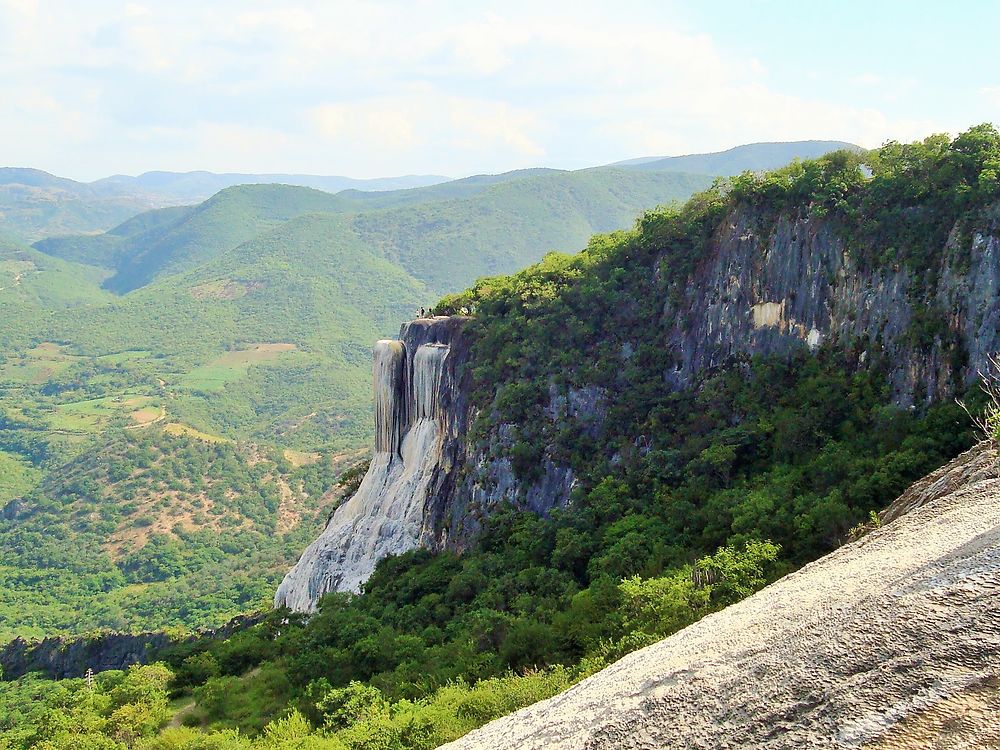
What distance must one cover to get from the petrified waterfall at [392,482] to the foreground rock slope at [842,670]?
26.2m

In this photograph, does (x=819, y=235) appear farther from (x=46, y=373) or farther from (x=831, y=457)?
(x=46, y=373)

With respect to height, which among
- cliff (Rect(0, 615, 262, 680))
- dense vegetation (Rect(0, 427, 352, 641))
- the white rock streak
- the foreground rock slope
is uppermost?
the foreground rock slope

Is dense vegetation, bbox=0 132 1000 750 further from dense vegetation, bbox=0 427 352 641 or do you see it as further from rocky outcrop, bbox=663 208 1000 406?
dense vegetation, bbox=0 427 352 641

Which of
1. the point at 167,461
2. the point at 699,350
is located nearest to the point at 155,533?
the point at 167,461

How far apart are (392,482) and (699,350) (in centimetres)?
1559

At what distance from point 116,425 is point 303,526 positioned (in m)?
65.9

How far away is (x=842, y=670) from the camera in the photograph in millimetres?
7867

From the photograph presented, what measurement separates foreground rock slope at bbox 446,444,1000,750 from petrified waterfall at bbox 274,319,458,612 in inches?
1030

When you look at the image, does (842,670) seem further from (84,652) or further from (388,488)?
(84,652)

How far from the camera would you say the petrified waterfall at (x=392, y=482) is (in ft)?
121


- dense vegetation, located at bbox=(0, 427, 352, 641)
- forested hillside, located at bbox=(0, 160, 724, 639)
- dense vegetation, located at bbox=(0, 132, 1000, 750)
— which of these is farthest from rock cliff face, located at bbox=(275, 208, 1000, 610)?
dense vegetation, located at bbox=(0, 427, 352, 641)

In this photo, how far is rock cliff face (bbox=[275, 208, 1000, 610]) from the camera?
23781 mm

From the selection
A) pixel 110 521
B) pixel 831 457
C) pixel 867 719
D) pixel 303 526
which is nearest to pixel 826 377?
pixel 831 457

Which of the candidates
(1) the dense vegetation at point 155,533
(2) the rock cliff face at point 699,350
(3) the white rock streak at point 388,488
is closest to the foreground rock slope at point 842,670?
(2) the rock cliff face at point 699,350
